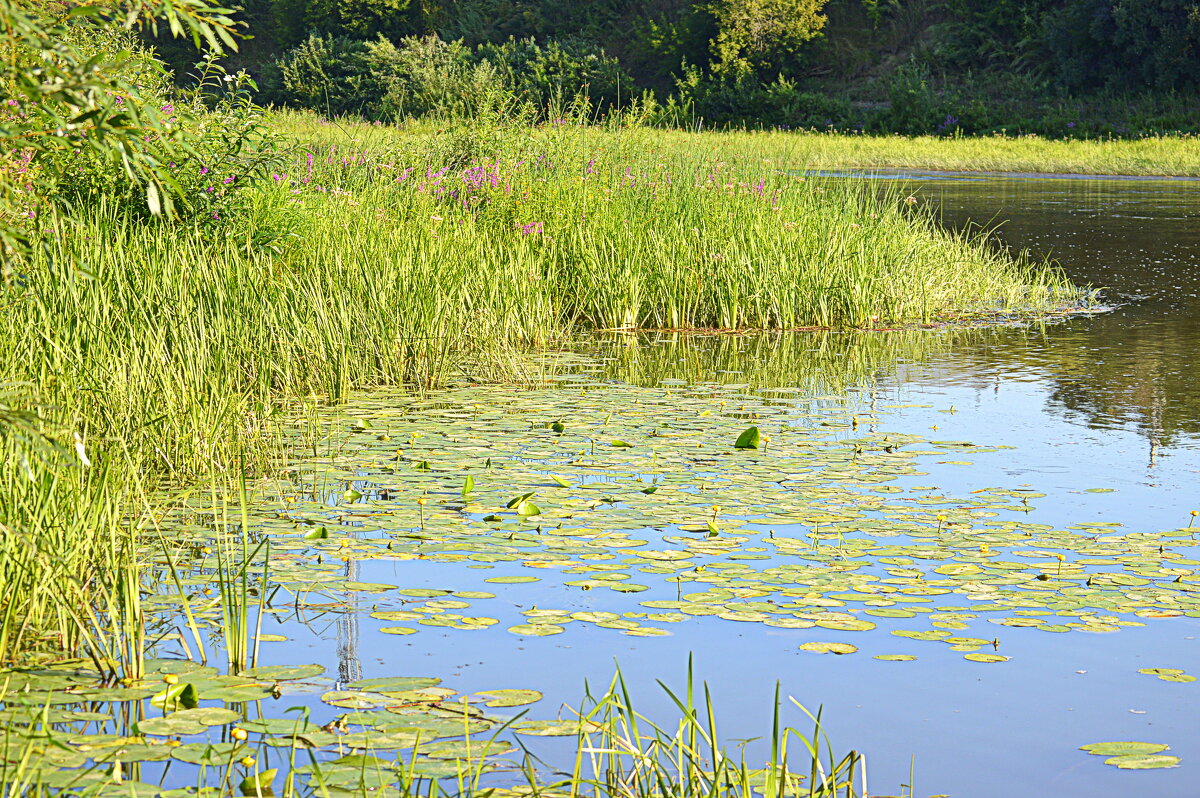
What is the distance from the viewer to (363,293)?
23.9 ft

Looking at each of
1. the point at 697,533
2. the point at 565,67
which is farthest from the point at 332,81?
the point at 697,533

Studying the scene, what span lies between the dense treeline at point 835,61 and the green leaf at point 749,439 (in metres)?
25.3

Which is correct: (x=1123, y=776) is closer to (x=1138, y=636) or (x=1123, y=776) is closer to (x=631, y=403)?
(x=1138, y=636)

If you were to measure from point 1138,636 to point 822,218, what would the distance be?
6.49 metres

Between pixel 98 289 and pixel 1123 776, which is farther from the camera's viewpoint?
pixel 98 289

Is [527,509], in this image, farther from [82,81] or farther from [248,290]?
[82,81]

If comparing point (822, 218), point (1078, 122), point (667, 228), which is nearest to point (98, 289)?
point (667, 228)

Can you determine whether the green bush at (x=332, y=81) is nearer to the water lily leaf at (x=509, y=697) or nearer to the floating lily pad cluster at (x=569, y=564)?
the floating lily pad cluster at (x=569, y=564)

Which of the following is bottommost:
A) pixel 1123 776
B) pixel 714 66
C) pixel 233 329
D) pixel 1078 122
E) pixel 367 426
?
pixel 1123 776

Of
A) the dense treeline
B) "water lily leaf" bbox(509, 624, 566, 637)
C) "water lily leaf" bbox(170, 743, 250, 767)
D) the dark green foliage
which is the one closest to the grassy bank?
the dense treeline

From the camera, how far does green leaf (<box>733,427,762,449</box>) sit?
19.2 feet

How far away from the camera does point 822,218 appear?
10.0 metres

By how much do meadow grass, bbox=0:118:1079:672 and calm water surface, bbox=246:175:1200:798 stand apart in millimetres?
724

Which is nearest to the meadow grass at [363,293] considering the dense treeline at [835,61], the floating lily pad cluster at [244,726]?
the floating lily pad cluster at [244,726]
